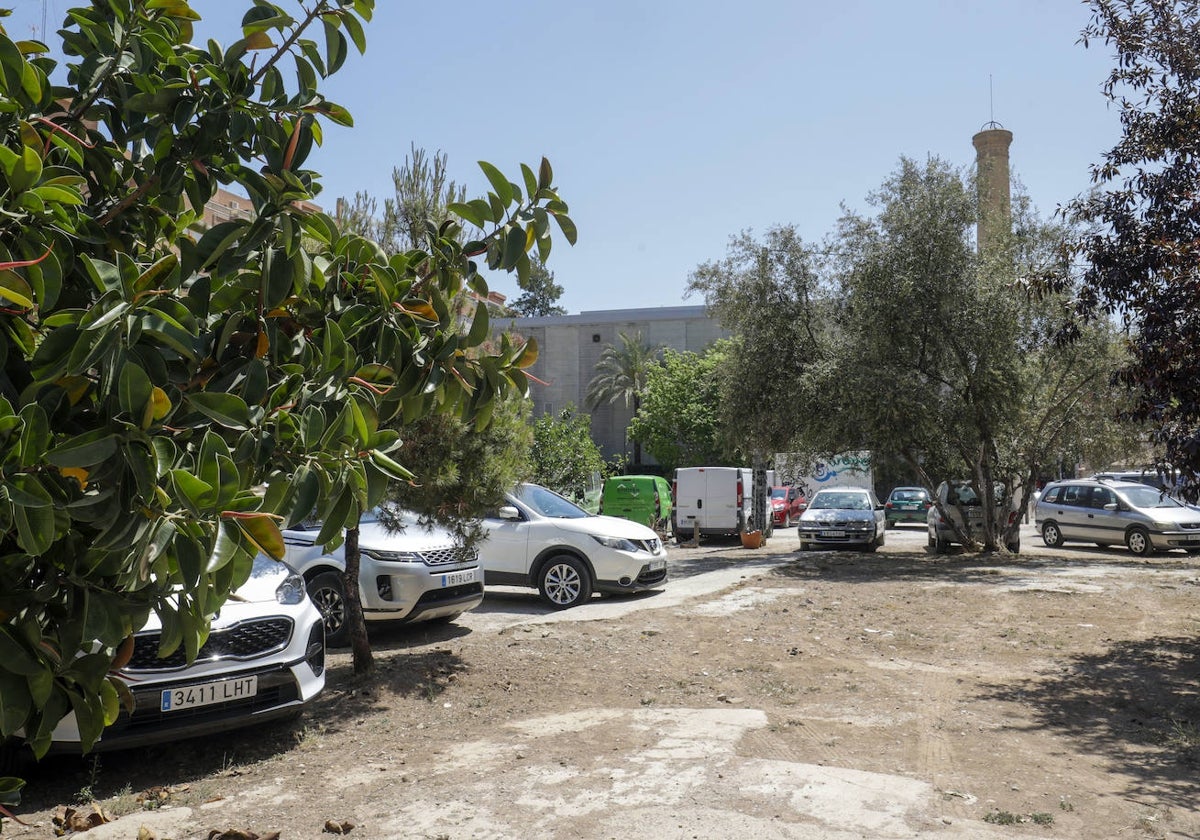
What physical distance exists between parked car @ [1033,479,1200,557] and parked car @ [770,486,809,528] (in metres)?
11.8

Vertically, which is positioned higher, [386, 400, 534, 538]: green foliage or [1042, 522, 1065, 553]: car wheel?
[386, 400, 534, 538]: green foliage

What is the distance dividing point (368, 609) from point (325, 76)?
789 centimetres

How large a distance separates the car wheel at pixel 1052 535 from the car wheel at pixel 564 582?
1671 centimetres

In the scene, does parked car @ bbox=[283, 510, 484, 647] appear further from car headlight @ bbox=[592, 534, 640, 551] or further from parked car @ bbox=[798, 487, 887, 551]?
parked car @ bbox=[798, 487, 887, 551]

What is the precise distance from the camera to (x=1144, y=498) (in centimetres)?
2309

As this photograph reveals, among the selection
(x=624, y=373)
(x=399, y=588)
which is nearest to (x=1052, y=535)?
(x=399, y=588)

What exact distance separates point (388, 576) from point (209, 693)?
12.7ft

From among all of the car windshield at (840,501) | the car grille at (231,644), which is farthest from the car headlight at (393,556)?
the car windshield at (840,501)

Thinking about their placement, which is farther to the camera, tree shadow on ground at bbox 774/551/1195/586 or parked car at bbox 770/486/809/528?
parked car at bbox 770/486/809/528

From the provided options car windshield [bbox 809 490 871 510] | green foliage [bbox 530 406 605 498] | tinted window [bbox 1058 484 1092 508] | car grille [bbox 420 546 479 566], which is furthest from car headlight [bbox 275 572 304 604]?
tinted window [bbox 1058 484 1092 508]

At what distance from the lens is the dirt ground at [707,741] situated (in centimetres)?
482

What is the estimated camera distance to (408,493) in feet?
27.4

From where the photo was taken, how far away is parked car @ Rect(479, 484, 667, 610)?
1280 centimetres

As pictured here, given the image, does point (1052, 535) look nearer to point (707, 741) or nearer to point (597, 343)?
point (707, 741)
